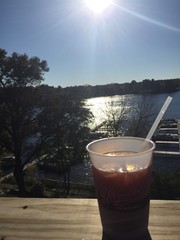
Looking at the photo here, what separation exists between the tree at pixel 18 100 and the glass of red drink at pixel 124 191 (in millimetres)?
16393

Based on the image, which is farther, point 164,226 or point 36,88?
point 36,88

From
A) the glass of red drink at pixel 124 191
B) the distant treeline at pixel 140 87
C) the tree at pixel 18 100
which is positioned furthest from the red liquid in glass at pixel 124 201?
the distant treeline at pixel 140 87

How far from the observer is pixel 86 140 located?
20359mm

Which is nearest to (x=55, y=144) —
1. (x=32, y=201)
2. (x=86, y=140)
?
(x=86, y=140)

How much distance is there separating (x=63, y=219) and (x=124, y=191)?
0.27 meters

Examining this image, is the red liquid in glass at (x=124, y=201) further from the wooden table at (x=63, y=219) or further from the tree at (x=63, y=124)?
the tree at (x=63, y=124)

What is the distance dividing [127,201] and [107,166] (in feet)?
0.29

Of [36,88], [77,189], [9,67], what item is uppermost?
[9,67]

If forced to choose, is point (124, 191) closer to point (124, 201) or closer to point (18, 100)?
point (124, 201)

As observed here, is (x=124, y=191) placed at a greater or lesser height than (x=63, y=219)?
greater

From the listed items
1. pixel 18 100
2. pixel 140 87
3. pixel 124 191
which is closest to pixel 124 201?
pixel 124 191

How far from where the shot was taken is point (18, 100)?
17.2m

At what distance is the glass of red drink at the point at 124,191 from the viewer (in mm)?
688

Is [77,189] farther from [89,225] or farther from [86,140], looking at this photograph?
[89,225]
